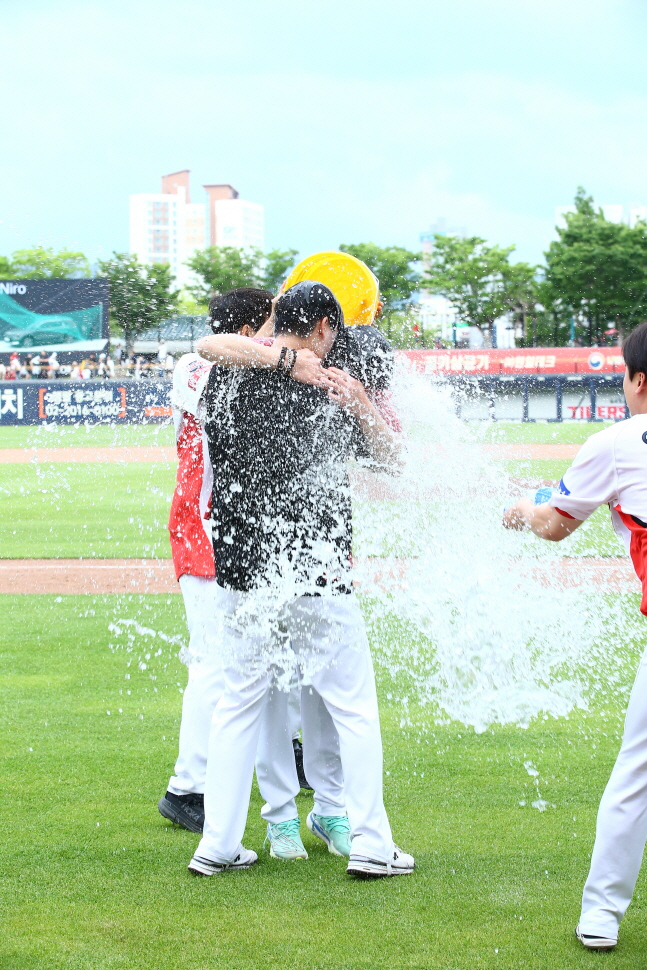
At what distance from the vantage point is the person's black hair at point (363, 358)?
326 cm

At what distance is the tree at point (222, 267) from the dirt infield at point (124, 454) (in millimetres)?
24996

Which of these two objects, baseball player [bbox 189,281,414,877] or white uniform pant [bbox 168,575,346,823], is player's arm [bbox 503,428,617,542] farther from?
white uniform pant [bbox 168,575,346,823]

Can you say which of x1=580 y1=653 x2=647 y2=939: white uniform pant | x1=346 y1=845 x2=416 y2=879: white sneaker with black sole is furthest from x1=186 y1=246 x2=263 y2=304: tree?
x1=580 y1=653 x2=647 y2=939: white uniform pant

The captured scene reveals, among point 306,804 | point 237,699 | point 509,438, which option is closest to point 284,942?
point 237,699

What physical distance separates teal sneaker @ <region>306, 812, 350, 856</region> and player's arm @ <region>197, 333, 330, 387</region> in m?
1.56

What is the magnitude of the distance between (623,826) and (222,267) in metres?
52.4

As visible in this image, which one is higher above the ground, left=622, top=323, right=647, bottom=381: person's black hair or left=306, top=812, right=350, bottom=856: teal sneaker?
left=622, top=323, right=647, bottom=381: person's black hair

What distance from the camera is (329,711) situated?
329 cm

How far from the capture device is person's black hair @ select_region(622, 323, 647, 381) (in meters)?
2.78

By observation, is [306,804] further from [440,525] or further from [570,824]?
[440,525]

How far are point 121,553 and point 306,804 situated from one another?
633 cm

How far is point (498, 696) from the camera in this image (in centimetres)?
458

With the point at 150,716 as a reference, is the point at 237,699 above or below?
above

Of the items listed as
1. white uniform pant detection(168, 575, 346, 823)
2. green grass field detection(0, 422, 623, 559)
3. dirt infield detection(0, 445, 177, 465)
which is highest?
white uniform pant detection(168, 575, 346, 823)
